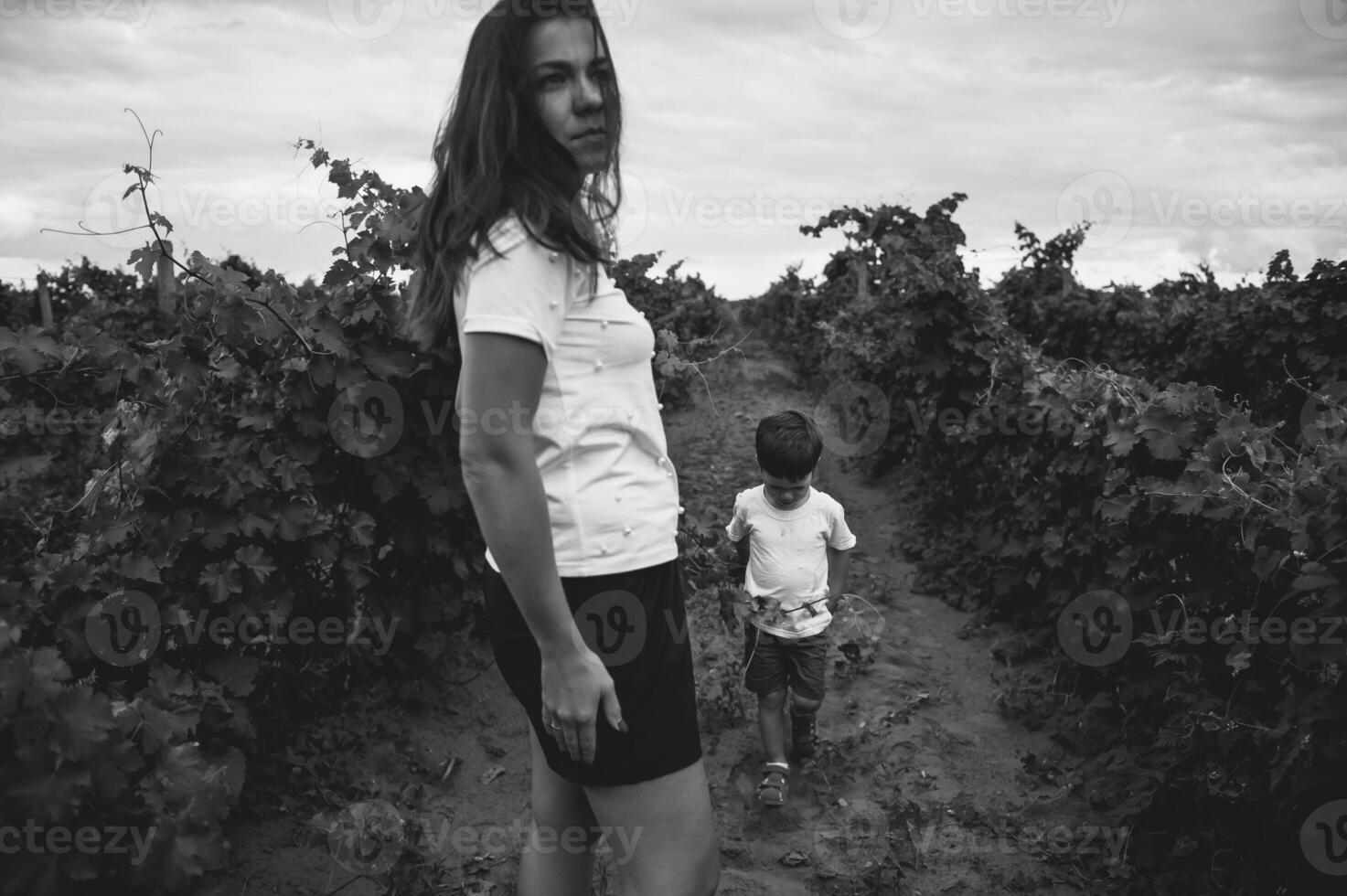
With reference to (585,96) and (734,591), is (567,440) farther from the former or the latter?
(734,591)

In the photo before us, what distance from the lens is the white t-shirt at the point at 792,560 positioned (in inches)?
156

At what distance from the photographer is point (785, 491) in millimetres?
3906

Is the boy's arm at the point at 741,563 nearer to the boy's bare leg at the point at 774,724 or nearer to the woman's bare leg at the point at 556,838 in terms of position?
the boy's bare leg at the point at 774,724

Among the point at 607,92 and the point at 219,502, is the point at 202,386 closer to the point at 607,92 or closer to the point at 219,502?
the point at 219,502

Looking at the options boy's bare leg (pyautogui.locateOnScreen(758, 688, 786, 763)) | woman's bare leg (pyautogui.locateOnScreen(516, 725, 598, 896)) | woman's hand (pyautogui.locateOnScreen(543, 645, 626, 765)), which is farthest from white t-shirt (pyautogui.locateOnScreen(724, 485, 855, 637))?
woman's hand (pyautogui.locateOnScreen(543, 645, 626, 765))

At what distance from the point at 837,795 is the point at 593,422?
287 cm

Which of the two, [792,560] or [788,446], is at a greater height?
[788,446]

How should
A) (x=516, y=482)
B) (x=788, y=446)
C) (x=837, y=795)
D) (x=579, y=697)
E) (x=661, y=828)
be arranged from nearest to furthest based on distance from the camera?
1. (x=516, y=482)
2. (x=579, y=697)
3. (x=661, y=828)
4. (x=788, y=446)
5. (x=837, y=795)

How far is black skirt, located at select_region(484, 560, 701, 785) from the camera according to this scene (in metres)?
1.66

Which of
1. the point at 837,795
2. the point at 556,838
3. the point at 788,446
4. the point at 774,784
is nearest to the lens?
the point at 556,838

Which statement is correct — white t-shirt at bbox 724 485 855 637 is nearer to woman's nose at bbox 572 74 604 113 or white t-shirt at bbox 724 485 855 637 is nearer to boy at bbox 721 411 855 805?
boy at bbox 721 411 855 805

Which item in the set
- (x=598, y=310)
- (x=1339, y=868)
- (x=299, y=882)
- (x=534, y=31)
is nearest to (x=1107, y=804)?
(x=1339, y=868)

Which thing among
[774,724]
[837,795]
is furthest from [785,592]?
[837,795]

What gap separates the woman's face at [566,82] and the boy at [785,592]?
2.32 m
